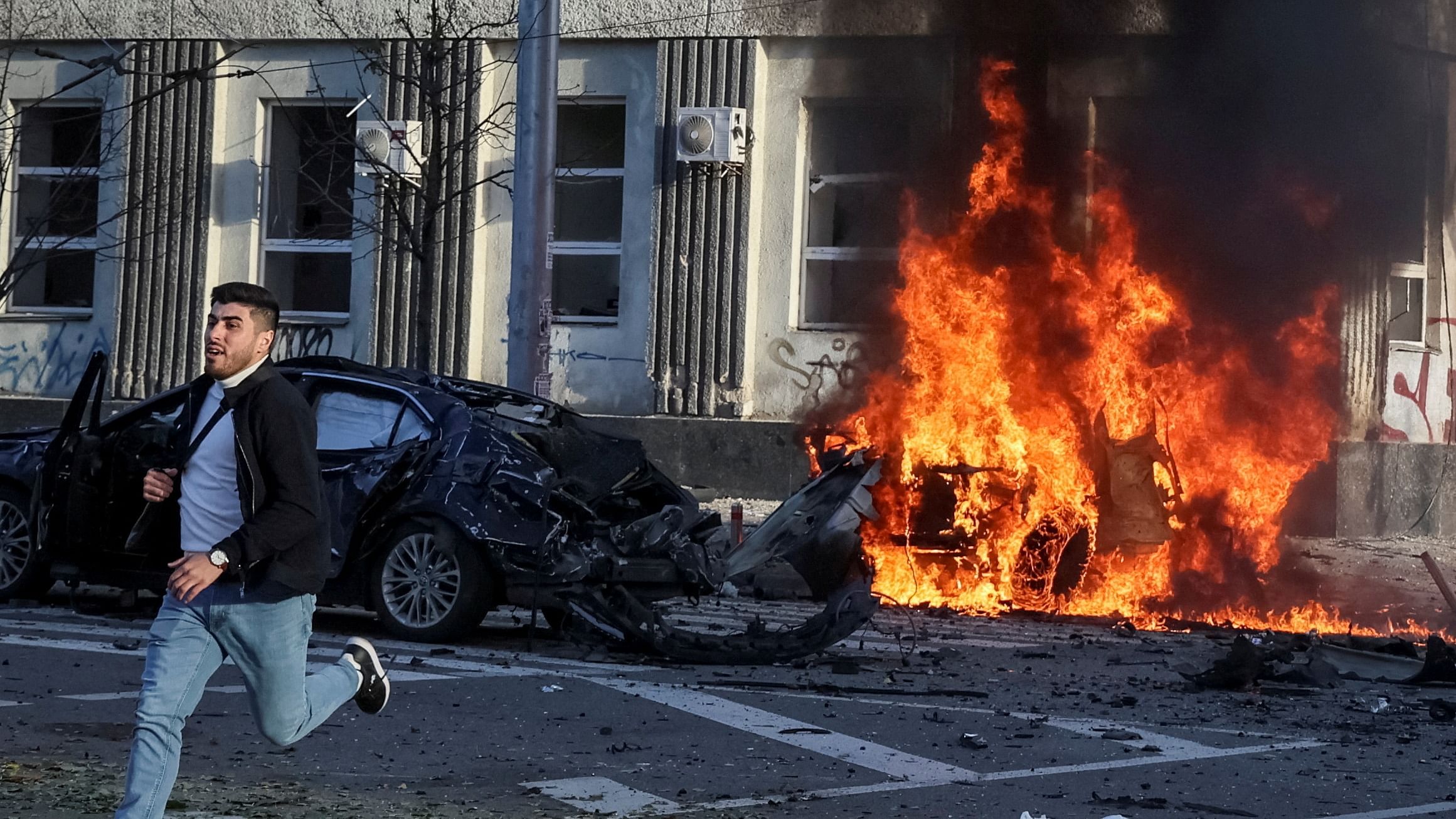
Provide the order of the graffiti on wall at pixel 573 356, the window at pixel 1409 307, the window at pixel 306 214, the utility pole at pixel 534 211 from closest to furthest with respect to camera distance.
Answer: the utility pole at pixel 534 211 → the window at pixel 1409 307 → the graffiti on wall at pixel 573 356 → the window at pixel 306 214

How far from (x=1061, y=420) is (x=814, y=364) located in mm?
6330

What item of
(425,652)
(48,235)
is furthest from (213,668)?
(48,235)

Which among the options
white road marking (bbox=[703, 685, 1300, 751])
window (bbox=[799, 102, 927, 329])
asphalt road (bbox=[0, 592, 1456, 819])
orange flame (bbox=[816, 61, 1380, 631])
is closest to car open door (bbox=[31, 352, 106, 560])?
asphalt road (bbox=[0, 592, 1456, 819])

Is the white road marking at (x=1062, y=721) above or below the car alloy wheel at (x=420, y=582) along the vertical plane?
below

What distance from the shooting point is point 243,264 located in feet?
69.6

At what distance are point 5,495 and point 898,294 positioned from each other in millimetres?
6861

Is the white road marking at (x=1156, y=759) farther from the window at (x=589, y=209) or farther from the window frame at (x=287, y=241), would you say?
the window frame at (x=287, y=241)

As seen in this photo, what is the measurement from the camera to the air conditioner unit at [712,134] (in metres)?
19.1

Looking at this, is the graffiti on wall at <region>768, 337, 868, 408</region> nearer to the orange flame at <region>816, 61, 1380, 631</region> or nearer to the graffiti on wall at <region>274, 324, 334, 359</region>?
the orange flame at <region>816, 61, 1380, 631</region>

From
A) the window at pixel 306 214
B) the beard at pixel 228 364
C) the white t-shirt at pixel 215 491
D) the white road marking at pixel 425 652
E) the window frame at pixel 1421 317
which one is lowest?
the white road marking at pixel 425 652

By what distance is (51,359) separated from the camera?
2186 centimetres

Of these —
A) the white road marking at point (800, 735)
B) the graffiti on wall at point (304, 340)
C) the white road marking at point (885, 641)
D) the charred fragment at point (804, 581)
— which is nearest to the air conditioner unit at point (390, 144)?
the graffiti on wall at point (304, 340)

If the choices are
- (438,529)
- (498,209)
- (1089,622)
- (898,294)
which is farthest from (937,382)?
(498,209)

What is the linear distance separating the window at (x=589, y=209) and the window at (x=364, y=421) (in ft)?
31.4
